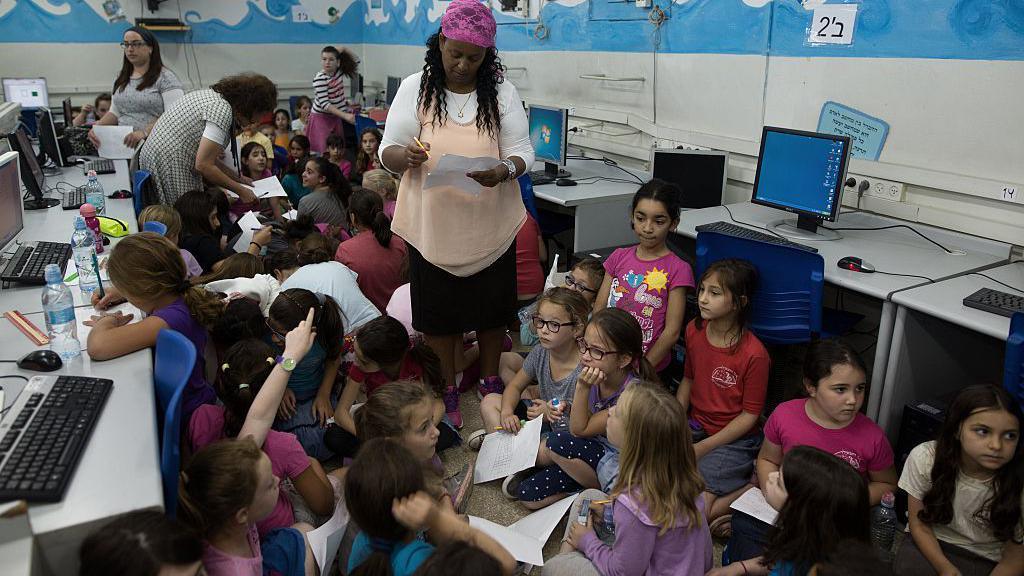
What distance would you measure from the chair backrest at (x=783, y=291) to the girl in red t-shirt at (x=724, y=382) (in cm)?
6

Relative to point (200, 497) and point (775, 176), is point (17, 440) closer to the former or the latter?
point (200, 497)

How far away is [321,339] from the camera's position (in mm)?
2576

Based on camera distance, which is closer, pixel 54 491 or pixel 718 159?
pixel 54 491

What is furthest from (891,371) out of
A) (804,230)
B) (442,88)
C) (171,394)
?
(171,394)

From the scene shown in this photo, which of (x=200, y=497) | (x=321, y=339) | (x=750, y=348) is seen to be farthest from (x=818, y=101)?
(x=200, y=497)

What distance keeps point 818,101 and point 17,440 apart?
3405mm

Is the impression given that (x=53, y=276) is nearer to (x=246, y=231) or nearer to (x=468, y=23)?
(x=468, y=23)

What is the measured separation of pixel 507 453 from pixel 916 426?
1323 mm

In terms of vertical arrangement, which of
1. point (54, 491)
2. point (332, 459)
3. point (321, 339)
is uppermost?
point (54, 491)

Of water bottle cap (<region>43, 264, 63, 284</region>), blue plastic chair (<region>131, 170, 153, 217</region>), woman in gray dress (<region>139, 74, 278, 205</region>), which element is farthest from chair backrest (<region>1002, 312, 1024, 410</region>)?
blue plastic chair (<region>131, 170, 153, 217</region>)

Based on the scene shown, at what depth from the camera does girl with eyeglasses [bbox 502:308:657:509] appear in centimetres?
224

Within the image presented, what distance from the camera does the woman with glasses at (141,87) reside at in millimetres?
4434

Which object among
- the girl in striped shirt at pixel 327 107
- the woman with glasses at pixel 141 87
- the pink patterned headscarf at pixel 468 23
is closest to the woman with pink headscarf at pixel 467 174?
the pink patterned headscarf at pixel 468 23

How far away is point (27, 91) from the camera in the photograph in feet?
23.0
